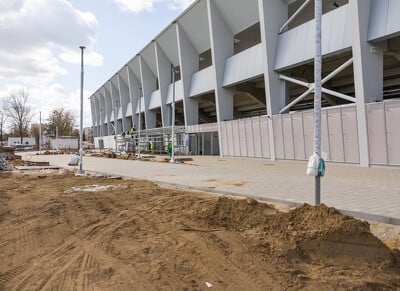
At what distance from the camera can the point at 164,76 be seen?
42.5 meters

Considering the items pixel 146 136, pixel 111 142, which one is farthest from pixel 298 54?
pixel 111 142

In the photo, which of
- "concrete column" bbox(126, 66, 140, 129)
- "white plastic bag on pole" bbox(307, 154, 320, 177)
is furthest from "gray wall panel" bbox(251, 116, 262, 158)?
"concrete column" bbox(126, 66, 140, 129)

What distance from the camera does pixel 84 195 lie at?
9.82 m

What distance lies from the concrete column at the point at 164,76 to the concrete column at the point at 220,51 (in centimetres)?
1391

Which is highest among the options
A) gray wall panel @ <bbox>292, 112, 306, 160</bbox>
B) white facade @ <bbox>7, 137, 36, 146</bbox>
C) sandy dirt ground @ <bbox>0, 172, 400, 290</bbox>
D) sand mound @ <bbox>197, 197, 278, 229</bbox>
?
white facade @ <bbox>7, 137, 36, 146</bbox>

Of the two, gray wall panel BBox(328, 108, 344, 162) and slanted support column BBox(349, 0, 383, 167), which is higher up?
slanted support column BBox(349, 0, 383, 167)

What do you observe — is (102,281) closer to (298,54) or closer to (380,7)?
(380,7)

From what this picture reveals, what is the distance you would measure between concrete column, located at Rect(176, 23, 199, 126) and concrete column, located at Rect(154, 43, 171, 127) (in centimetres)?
696

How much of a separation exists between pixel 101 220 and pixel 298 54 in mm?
17703

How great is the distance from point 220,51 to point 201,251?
26.3 metres

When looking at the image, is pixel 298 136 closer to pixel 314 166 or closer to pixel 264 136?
pixel 264 136

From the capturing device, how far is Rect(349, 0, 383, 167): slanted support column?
16.6 m

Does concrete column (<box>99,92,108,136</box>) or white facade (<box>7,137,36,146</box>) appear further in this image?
white facade (<box>7,137,36,146</box>)

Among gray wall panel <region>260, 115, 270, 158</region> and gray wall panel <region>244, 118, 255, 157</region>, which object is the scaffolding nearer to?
gray wall panel <region>244, 118, 255, 157</region>
